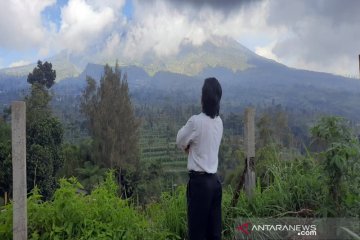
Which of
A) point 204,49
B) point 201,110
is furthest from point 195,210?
point 204,49

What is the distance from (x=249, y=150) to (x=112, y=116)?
36247mm

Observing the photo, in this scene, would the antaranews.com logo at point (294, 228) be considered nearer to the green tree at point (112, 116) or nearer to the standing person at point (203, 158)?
the standing person at point (203, 158)

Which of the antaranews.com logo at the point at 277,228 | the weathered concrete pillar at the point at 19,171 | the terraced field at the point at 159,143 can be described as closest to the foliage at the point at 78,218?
the weathered concrete pillar at the point at 19,171

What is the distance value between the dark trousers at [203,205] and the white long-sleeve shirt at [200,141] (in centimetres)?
7

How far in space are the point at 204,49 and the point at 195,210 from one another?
122208mm

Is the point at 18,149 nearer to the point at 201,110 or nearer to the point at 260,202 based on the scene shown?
the point at 201,110

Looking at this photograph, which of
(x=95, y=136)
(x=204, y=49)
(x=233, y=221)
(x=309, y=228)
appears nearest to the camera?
(x=309, y=228)

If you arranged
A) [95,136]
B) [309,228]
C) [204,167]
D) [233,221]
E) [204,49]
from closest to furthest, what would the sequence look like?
[204,167], [309,228], [233,221], [95,136], [204,49]

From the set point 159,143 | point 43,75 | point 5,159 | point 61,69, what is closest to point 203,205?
point 5,159

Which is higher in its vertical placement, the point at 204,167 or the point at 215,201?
the point at 204,167

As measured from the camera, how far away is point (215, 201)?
300cm

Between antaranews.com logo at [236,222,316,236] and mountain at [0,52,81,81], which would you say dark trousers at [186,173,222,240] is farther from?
mountain at [0,52,81,81]

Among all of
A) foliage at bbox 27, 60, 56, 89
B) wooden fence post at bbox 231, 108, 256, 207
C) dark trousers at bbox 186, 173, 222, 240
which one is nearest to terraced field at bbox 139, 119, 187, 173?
foliage at bbox 27, 60, 56, 89

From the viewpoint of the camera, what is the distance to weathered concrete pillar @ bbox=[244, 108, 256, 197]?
3.90m
